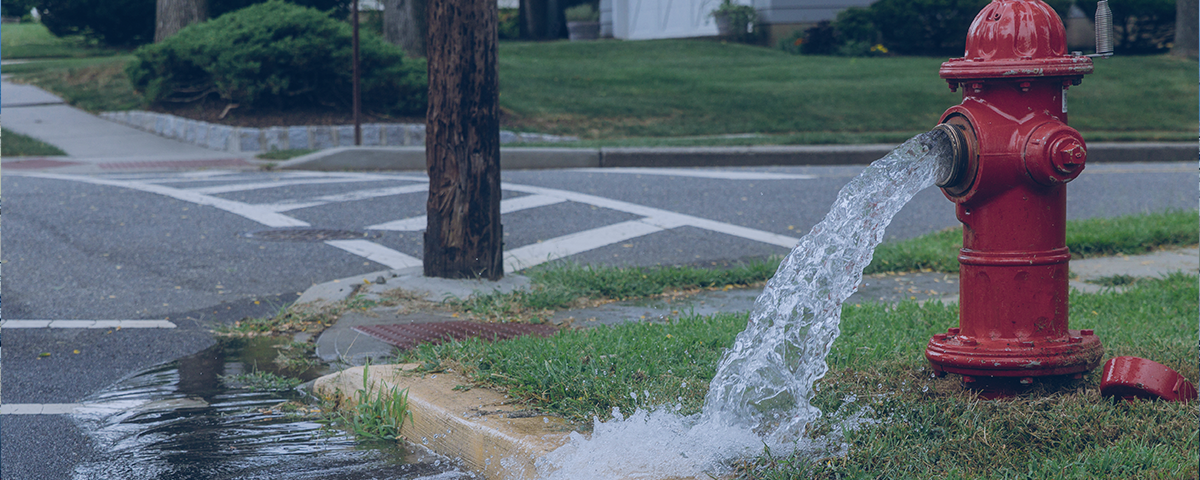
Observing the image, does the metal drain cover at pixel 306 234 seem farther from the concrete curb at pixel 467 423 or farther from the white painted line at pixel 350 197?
the concrete curb at pixel 467 423

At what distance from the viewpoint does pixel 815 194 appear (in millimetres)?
9055

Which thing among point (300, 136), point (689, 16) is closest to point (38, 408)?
point (300, 136)

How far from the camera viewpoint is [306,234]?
24.0ft

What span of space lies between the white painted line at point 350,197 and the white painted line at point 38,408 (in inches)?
184

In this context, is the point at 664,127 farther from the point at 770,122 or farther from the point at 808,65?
the point at 808,65

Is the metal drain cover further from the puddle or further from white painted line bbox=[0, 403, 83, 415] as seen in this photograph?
white painted line bbox=[0, 403, 83, 415]

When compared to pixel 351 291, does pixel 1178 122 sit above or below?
above

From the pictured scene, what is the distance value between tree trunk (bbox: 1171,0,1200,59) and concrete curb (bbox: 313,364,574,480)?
2380 centimetres

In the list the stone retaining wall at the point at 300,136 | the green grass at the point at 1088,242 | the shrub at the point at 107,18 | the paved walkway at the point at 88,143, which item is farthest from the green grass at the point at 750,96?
the green grass at the point at 1088,242

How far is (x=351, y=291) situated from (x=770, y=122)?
1096cm

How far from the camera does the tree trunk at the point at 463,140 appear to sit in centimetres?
539

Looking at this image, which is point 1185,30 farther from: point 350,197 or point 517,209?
point 350,197

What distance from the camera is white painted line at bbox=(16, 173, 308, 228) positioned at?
25.8 feet

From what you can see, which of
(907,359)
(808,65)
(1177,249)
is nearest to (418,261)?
(907,359)
